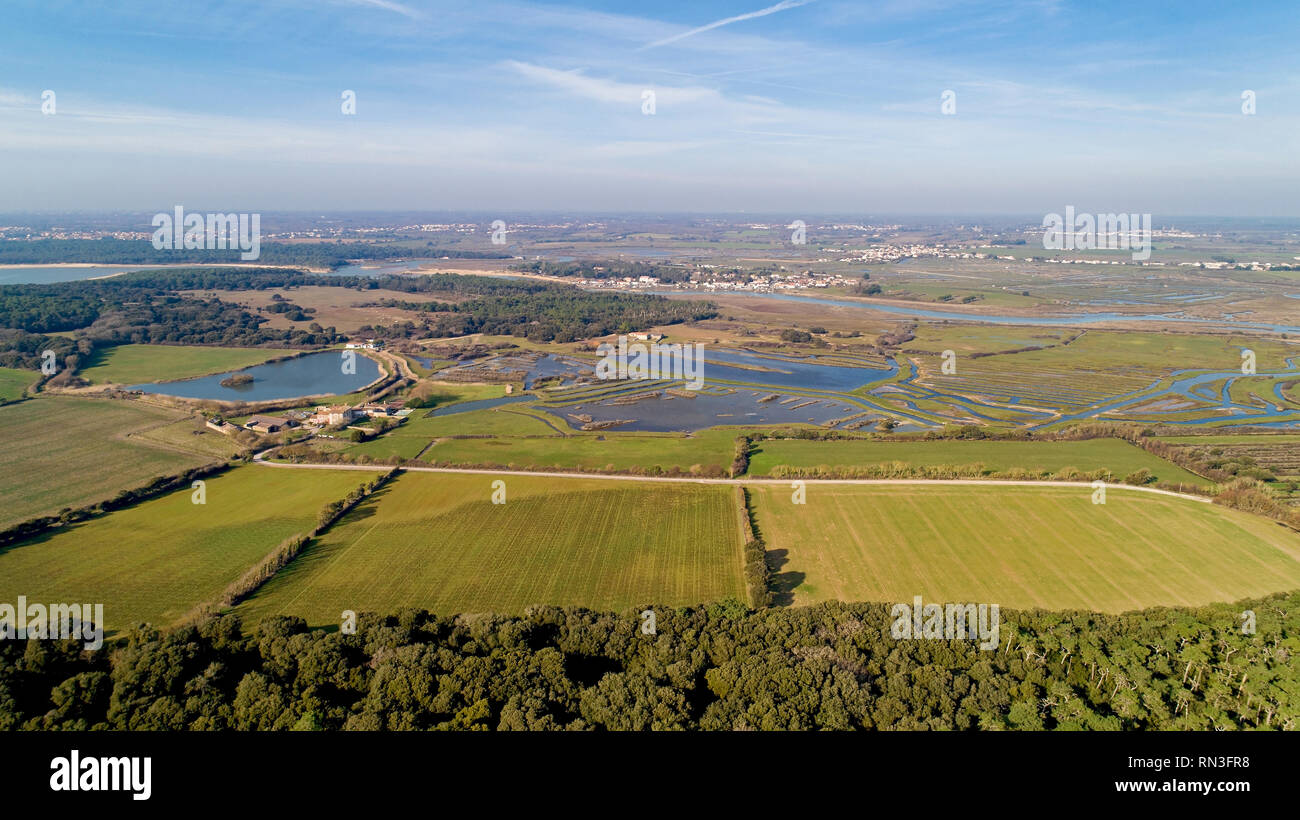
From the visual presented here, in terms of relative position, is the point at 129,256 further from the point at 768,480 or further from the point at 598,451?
the point at 768,480

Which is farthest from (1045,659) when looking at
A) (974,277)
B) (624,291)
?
(974,277)

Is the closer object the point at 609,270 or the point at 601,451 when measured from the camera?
the point at 601,451

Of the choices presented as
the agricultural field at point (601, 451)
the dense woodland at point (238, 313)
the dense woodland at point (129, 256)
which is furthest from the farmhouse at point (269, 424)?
the dense woodland at point (129, 256)

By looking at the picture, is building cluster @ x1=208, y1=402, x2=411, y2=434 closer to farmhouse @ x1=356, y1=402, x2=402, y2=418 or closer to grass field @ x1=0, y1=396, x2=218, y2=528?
farmhouse @ x1=356, y1=402, x2=402, y2=418

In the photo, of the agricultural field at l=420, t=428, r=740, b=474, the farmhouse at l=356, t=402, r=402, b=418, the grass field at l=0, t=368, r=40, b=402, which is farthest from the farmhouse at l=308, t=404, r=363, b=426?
the grass field at l=0, t=368, r=40, b=402

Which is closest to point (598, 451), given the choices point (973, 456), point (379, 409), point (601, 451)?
point (601, 451)

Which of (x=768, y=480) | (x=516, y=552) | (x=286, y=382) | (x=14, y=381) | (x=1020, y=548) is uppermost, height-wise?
(x=14, y=381)

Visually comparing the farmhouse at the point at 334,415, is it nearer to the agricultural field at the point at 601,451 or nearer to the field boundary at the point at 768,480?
the field boundary at the point at 768,480
